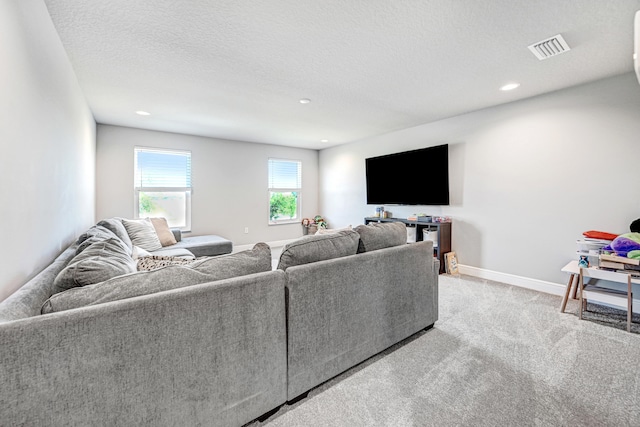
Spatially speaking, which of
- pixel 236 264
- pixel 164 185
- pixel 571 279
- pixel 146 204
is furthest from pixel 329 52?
pixel 146 204

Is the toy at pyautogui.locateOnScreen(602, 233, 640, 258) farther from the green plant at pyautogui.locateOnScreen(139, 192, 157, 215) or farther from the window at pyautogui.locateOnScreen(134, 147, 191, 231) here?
the green plant at pyautogui.locateOnScreen(139, 192, 157, 215)

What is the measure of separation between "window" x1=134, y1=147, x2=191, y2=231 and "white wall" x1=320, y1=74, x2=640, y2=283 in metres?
4.28

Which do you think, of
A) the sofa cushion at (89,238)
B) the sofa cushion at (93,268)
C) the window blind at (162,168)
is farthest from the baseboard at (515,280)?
the window blind at (162,168)

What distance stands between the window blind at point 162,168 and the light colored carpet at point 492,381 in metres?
4.67

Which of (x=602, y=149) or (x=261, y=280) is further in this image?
(x=602, y=149)

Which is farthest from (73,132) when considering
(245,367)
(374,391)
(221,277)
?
(374,391)

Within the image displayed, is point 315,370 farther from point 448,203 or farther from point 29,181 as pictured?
point 448,203

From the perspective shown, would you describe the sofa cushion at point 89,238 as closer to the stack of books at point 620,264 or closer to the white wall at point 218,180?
the white wall at point 218,180

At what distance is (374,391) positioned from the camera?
1659 mm

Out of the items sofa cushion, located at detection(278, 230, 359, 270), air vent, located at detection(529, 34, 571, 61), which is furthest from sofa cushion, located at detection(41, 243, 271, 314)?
air vent, located at detection(529, 34, 571, 61)

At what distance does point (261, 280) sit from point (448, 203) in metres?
3.73

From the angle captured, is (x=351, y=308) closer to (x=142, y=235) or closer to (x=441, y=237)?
(x=441, y=237)

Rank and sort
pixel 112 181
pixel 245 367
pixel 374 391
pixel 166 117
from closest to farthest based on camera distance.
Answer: pixel 245 367, pixel 374 391, pixel 166 117, pixel 112 181

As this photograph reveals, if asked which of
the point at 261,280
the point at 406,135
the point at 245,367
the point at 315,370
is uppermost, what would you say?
the point at 406,135
